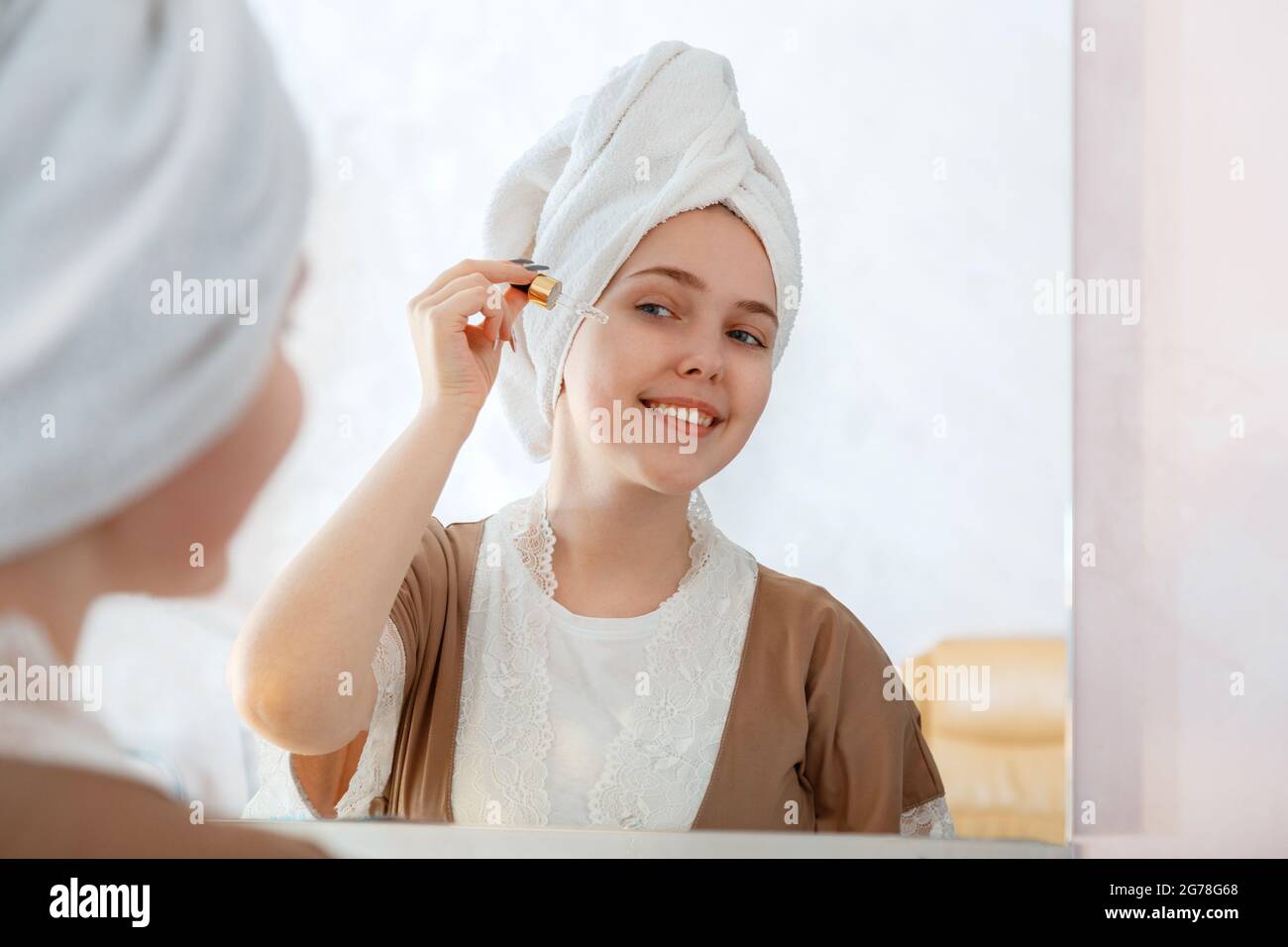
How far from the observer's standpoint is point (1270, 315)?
1305mm

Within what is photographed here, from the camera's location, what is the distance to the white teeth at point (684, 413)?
111cm

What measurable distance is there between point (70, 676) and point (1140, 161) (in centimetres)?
127

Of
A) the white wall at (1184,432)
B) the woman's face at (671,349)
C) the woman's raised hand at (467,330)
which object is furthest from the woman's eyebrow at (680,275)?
the white wall at (1184,432)

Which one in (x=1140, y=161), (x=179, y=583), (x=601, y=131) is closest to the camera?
(x=601, y=131)

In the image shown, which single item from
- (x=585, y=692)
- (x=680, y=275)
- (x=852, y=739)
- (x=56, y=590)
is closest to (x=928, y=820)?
(x=852, y=739)

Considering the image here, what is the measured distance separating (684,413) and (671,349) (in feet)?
0.21

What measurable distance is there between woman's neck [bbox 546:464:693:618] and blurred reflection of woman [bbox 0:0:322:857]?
314 mm

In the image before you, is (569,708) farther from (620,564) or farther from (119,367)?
(119,367)

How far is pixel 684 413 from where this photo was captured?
44.1 inches

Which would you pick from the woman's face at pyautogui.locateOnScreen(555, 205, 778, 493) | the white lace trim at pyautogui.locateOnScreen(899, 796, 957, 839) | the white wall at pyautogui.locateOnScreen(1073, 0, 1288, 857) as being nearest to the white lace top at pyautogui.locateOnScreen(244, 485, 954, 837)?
A: the woman's face at pyautogui.locateOnScreen(555, 205, 778, 493)

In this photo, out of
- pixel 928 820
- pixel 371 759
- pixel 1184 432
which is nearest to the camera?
pixel 371 759

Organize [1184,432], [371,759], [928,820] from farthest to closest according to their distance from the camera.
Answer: [1184,432] < [928,820] < [371,759]
